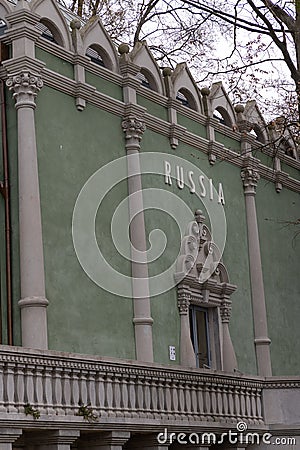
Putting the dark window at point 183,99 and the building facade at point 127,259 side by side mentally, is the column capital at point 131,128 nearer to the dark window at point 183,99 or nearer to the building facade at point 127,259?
the building facade at point 127,259

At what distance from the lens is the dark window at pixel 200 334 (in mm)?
19938

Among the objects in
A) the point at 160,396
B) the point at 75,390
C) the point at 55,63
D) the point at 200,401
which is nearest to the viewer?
the point at 75,390

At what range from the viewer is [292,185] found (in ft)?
81.2

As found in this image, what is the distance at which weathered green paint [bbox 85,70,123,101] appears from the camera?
18.1 m

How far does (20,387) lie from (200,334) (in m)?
8.51

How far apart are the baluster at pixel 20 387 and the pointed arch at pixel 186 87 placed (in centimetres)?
956

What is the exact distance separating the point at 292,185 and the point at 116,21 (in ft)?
23.2

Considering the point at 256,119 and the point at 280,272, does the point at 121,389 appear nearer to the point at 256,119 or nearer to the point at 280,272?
the point at 280,272

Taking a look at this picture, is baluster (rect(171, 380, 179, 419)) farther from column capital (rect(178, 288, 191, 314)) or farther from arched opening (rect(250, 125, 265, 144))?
arched opening (rect(250, 125, 265, 144))

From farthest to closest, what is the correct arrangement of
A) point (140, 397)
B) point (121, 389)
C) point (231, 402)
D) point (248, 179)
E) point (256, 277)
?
point (248, 179) → point (256, 277) → point (231, 402) → point (140, 397) → point (121, 389)

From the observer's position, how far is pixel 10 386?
1208 cm

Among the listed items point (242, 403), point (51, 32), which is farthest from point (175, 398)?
point (51, 32)

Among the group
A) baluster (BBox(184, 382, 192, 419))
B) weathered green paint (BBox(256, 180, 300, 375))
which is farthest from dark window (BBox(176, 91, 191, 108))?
baluster (BBox(184, 382, 192, 419))

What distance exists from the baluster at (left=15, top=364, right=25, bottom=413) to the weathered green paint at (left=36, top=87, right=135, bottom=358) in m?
3.52
